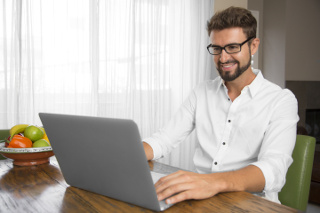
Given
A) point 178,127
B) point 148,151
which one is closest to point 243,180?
point 148,151

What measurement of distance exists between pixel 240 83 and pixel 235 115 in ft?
0.62

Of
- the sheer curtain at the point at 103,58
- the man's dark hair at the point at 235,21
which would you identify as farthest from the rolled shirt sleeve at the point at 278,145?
the sheer curtain at the point at 103,58

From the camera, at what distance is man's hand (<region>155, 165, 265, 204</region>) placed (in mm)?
863

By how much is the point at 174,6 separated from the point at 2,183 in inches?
119

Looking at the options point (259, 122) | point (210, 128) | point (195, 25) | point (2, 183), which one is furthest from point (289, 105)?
point (195, 25)

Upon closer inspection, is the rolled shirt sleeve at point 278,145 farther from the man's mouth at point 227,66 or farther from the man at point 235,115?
the man's mouth at point 227,66

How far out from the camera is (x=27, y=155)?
1312 mm

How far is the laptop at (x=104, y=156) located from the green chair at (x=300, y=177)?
0.71 meters

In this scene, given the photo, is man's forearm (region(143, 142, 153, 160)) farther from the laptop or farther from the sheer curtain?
the sheer curtain

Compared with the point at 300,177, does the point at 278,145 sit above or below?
above

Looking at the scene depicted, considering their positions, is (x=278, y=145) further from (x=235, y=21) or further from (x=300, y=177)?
(x=235, y=21)

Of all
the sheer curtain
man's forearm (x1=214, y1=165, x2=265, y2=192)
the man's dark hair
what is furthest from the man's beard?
the sheer curtain

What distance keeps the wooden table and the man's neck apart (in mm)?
785

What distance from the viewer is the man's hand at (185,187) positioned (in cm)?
86
